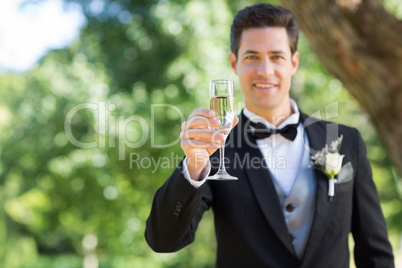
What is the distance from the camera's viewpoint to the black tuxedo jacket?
7.97ft

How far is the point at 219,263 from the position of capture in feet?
9.15

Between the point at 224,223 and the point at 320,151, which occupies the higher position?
the point at 320,151

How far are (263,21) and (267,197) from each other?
1.05 m

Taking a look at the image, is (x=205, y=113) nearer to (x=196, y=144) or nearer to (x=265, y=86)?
(x=196, y=144)

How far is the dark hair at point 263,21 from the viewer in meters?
2.92

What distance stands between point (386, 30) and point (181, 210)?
11.2 feet

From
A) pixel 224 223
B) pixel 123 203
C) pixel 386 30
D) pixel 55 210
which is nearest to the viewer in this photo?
pixel 224 223

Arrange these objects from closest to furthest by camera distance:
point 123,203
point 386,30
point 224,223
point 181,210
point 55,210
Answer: point 181,210
point 224,223
point 386,30
point 123,203
point 55,210

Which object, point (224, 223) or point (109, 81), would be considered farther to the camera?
point (109, 81)

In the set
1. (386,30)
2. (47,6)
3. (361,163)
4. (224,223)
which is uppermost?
(47,6)

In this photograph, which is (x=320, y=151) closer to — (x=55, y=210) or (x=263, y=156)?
(x=263, y=156)

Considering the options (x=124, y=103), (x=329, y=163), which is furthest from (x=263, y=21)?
(x=124, y=103)

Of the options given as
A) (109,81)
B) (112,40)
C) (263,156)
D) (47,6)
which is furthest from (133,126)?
(263,156)

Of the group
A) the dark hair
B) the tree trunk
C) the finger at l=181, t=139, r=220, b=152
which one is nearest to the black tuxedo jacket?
the finger at l=181, t=139, r=220, b=152
